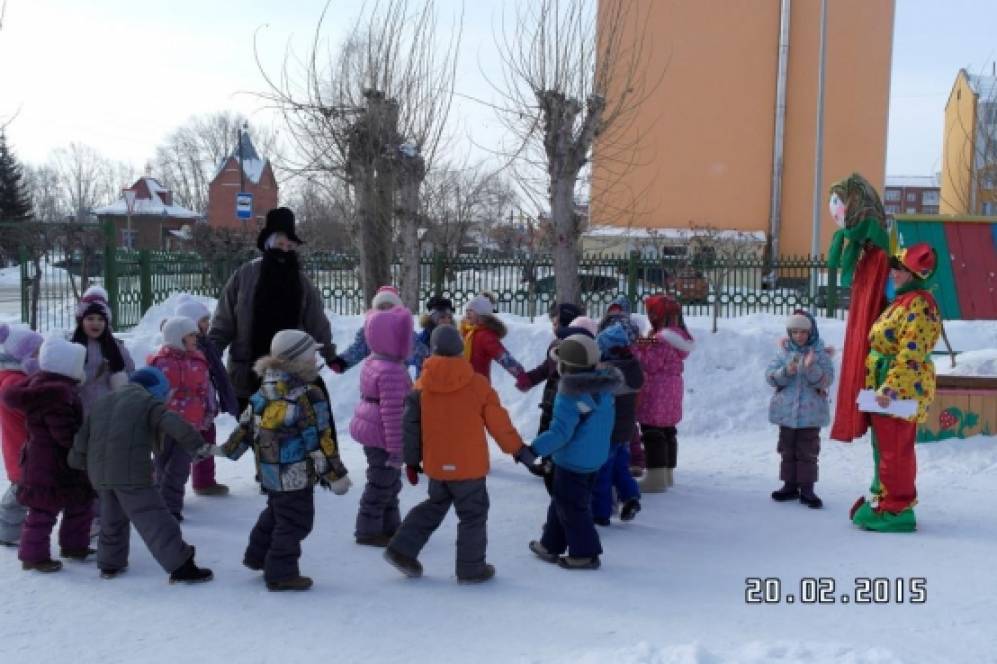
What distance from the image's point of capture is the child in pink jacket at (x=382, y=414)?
18.3 ft

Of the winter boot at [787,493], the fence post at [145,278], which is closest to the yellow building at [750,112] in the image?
the fence post at [145,278]

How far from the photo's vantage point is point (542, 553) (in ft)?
18.3

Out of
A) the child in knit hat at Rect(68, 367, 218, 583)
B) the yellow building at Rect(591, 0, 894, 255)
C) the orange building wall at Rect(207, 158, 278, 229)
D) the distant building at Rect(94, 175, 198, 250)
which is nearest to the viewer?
the child in knit hat at Rect(68, 367, 218, 583)

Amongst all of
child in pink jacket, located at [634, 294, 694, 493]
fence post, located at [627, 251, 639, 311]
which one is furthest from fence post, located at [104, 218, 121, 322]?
child in pink jacket, located at [634, 294, 694, 493]

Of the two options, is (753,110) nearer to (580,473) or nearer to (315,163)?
→ (315,163)

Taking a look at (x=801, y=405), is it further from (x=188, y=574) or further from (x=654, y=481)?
(x=188, y=574)

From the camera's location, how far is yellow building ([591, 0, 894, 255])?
2883 centimetres

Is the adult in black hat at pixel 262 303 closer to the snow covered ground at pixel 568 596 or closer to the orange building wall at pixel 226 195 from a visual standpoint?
the snow covered ground at pixel 568 596

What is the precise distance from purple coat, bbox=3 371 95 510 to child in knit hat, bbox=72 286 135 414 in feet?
2.42

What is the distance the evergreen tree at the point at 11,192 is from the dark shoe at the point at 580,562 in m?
41.1

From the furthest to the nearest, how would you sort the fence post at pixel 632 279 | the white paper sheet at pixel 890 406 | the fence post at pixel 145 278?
the fence post at pixel 632 279 → the fence post at pixel 145 278 → the white paper sheet at pixel 890 406

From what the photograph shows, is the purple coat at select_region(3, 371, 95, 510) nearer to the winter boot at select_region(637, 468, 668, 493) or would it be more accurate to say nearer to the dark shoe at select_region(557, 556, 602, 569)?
the dark shoe at select_region(557, 556, 602, 569)

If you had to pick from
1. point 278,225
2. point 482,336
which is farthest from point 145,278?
point 278,225
